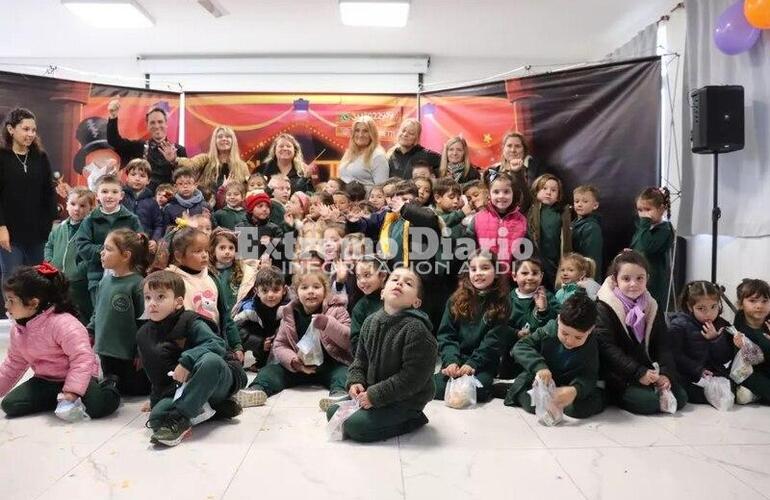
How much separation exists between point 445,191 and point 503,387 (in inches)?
55.5

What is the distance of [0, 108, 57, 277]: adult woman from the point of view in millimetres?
3846

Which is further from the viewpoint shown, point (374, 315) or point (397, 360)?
point (374, 315)

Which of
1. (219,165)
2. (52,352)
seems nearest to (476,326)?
(52,352)

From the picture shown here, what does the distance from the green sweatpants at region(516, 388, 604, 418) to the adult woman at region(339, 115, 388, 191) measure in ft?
7.64

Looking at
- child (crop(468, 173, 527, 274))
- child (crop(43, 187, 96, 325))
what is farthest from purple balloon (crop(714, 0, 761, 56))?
child (crop(43, 187, 96, 325))

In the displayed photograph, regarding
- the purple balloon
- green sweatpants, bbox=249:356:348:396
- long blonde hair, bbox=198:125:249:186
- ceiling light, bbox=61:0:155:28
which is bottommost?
green sweatpants, bbox=249:356:348:396

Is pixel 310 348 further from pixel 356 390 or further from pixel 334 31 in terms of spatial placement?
pixel 334 31

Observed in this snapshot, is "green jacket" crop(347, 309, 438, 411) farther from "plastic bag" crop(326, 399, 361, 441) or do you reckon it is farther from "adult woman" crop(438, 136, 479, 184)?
"adult woman" crop(438, 136, 479, 184)

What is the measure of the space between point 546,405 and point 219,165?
346 centimetres

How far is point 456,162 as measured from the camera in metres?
4.35

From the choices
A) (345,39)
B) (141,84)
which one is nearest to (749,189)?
(345,39)

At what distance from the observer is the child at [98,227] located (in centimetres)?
321

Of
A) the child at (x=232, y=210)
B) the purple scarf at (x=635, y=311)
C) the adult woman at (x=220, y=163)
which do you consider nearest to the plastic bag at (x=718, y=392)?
the purple scarf at (x=635, y=311)

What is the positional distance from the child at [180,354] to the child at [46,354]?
0.91ft
